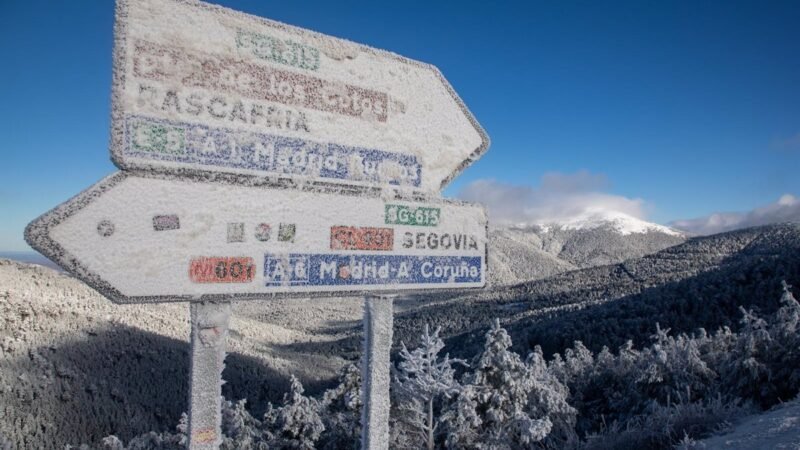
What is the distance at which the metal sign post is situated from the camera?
11.9ft

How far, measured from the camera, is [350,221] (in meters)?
3.41

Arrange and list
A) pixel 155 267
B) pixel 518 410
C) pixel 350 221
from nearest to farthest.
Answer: pixel 155 267 → pixel 350 221 → pixel 518 410

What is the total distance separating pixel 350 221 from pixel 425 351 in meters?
7.72

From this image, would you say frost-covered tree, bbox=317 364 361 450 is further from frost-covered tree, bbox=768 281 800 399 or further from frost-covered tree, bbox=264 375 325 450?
frost-covered tree, bbox=768 281 800 399

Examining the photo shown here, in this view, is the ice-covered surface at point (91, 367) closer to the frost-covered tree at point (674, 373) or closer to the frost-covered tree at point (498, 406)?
the frost-covered tree at point (498, 406)

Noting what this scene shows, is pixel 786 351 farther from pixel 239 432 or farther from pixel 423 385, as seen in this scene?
pixel 239 432

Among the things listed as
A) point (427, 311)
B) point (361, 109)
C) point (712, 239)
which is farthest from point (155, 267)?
point (712, 239)

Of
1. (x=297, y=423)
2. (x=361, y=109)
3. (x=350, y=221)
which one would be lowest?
(x=297, y=423)

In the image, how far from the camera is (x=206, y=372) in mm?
3031

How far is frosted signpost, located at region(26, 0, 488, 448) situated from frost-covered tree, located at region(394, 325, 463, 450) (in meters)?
6.54

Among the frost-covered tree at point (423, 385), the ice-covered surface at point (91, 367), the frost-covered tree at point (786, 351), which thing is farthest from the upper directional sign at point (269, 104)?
the ice-covered surface at point (91, 367)

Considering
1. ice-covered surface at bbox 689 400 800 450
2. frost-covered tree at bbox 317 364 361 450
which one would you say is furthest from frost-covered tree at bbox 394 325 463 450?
ice-covered surface at bbox 689 400 800 450

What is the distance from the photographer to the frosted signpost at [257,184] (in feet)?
8.96

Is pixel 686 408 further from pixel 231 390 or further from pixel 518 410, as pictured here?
pixel 231 390
